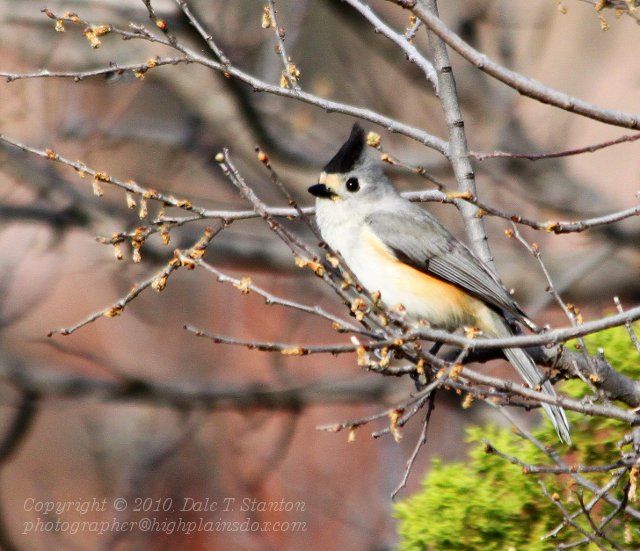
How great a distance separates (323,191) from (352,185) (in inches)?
5.6

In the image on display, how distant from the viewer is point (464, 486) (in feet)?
12.1

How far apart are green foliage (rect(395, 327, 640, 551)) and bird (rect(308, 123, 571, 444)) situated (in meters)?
0.54

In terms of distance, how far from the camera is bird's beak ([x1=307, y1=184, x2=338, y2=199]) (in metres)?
4.12

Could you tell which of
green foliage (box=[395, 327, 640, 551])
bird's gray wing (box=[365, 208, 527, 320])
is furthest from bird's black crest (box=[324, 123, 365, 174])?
green foliage (box=[395, 327, 640, 551])

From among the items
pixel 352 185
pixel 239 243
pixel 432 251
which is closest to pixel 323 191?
pixel 352 185

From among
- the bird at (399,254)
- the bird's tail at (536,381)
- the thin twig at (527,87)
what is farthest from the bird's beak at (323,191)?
the thin twig at (527,87)

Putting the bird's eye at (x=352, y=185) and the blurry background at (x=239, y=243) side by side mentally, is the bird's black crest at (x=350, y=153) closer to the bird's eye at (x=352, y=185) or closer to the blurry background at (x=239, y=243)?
the bird's eye at (x=352, y=185)

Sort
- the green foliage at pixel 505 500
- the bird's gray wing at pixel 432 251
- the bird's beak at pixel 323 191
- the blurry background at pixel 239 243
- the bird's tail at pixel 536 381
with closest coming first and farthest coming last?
the bird's tail at pixel 536 381 → the green foliage at pixel 505 500 → the bird's gray wing at pixel 432 251 → the bird's beak at pixel 323 191 → the blurry background at pixel 239 243

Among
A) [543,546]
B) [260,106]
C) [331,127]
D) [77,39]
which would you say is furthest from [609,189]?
[543,546]

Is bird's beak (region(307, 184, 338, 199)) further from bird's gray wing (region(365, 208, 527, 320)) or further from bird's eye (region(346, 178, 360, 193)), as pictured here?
bird's gray wing (region(365, 208, 527, 320))

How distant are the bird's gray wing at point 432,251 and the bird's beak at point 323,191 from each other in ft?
0.58

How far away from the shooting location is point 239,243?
7.14 metres

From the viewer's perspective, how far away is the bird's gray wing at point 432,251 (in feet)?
13.2

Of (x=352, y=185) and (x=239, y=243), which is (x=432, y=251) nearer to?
(x=352, y=185)
